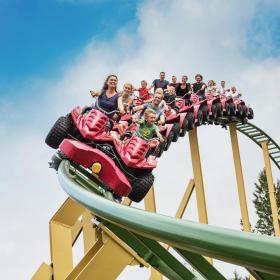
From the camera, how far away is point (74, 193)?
2.26 meters

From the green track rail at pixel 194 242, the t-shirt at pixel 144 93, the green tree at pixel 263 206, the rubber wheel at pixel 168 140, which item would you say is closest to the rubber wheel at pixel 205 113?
the t-shirt at pixel 144 93

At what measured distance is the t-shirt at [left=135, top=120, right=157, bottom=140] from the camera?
14.4 feet

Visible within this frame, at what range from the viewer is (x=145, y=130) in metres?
4.40

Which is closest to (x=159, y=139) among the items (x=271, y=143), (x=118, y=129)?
(x=118, y=129)

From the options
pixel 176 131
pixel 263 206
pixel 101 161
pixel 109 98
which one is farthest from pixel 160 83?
pixel 263 206

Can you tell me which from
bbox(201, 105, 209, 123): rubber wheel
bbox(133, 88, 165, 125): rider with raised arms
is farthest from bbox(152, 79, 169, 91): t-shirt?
bbox(133, 88, 165, 125): rider with raised arms

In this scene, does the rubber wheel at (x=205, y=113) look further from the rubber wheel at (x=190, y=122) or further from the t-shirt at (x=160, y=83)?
the t-shirt at (x=160, y=83)

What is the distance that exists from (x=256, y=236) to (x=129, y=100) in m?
3.60

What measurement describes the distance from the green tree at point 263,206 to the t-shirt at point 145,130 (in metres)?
15.7

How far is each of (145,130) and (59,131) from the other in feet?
2.86

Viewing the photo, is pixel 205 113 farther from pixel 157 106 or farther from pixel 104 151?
pixel 104 151

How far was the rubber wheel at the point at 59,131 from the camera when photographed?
3.88m

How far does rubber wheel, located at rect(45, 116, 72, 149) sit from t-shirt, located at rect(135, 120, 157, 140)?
0.72 meters

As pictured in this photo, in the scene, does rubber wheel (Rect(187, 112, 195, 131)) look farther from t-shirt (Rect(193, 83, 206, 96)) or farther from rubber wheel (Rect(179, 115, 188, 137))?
t-shirt (Rect(193, 83, 206, 96))
